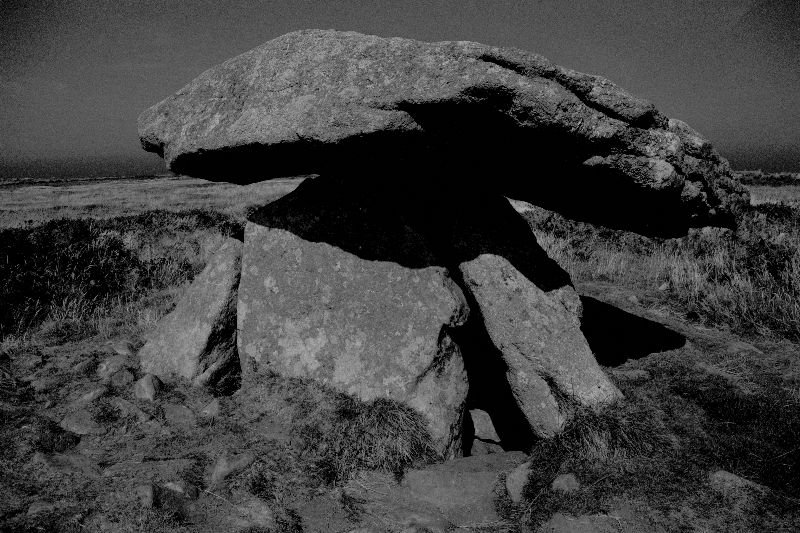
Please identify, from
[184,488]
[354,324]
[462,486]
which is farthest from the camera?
[354,324]

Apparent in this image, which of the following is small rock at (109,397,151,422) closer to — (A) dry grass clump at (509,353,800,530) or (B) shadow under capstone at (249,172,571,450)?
(B) shadow under capstone at (249,172,571,450)

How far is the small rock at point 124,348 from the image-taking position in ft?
21.6

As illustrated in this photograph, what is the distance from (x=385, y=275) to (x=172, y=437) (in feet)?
9.31

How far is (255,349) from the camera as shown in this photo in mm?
6086

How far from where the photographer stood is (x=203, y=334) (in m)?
6.18

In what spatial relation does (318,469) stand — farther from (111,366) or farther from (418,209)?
(418,209)

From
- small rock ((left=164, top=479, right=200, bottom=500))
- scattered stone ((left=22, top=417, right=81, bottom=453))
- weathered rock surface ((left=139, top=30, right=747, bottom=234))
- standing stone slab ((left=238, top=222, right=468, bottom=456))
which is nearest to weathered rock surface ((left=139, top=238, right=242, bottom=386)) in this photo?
standing stone slab ((left=238, top=222, right=468, bottom=456))

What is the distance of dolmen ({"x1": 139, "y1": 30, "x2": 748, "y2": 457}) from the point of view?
475 centimetres

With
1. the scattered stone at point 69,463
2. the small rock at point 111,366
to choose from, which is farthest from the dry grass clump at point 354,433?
the small rock at point 111,366

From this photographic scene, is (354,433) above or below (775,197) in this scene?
below

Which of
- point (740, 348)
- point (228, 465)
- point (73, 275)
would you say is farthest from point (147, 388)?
point (740, 348)

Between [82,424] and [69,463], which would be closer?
[69,463]

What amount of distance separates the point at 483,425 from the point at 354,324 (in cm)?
191

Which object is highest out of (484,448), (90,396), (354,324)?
(354,324)
